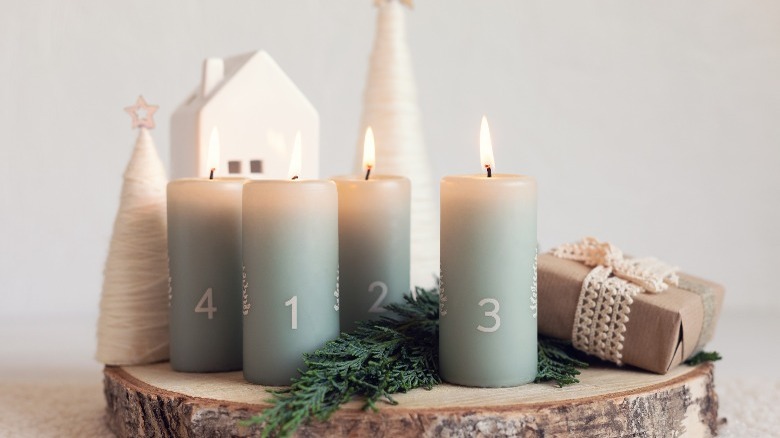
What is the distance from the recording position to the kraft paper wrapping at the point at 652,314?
1.45 m

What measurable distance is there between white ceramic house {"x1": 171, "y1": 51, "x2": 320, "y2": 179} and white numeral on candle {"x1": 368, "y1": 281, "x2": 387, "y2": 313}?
472 mm

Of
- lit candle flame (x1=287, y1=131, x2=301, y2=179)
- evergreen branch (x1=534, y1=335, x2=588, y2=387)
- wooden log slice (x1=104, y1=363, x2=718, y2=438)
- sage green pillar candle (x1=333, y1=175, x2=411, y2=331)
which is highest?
lit candle flame (x1=287, y1=131, x2=301, y2=179)

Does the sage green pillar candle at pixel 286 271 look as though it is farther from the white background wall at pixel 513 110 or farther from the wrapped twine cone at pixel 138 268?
the white background wall at pixel 513 110

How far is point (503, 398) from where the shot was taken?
→ 4.15 feet

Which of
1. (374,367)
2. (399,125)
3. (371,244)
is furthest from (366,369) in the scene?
(399,125)

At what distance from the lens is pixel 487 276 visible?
4.31ft

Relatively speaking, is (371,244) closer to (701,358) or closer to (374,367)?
(374,367)

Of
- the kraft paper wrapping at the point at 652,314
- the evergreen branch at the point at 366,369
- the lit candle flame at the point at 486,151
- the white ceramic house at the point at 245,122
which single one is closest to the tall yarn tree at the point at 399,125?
the white ceramic house at the point at 245,122

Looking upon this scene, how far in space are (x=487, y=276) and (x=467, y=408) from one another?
200 mm

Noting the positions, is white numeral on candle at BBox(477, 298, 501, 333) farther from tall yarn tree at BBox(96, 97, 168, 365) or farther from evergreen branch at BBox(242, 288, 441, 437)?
tall yarn tree at BBox(96, 97, 168, 365)

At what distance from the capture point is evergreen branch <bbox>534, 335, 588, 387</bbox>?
53.9 inches

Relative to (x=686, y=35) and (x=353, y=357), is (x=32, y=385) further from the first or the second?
(x=686, y=35)

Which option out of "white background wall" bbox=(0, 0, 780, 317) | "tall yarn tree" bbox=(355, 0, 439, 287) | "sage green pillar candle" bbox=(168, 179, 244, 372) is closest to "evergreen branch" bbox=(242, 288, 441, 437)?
"sage green pillar candle" bbox=(168, 179, 244, 372)

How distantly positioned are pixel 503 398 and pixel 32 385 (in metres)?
1.14
